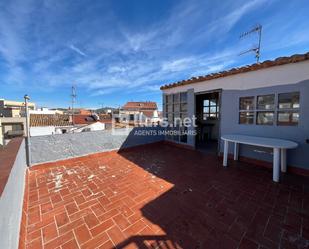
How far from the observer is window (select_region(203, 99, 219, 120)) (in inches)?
277

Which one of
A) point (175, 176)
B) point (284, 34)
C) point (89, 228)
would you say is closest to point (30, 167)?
point (89, 228)

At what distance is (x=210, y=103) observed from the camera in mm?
7176

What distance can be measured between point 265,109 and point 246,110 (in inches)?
17.9

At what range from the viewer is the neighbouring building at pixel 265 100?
3125 mm

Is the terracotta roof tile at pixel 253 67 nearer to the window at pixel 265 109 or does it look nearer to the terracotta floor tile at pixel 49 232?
the window at pixel 265 109

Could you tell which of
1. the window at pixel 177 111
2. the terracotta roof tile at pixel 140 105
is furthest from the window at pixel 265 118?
the terracotta roof tile at pixel 140 105

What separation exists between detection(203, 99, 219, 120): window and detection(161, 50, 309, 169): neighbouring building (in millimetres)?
2293

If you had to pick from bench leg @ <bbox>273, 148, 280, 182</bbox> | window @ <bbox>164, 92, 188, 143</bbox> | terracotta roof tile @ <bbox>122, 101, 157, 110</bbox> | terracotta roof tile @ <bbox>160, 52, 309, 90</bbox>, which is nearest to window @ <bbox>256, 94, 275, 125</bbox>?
terracotta roof tile @ <bbox>160, 52, 309, 90</bbox>

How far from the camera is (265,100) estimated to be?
371 cm

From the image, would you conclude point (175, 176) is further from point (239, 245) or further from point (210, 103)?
point (210, 103)

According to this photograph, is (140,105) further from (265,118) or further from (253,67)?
(265,118)

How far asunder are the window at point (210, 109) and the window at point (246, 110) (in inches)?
114

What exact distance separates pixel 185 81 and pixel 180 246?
5.11m

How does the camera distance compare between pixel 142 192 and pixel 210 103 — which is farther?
pixel 210 103
